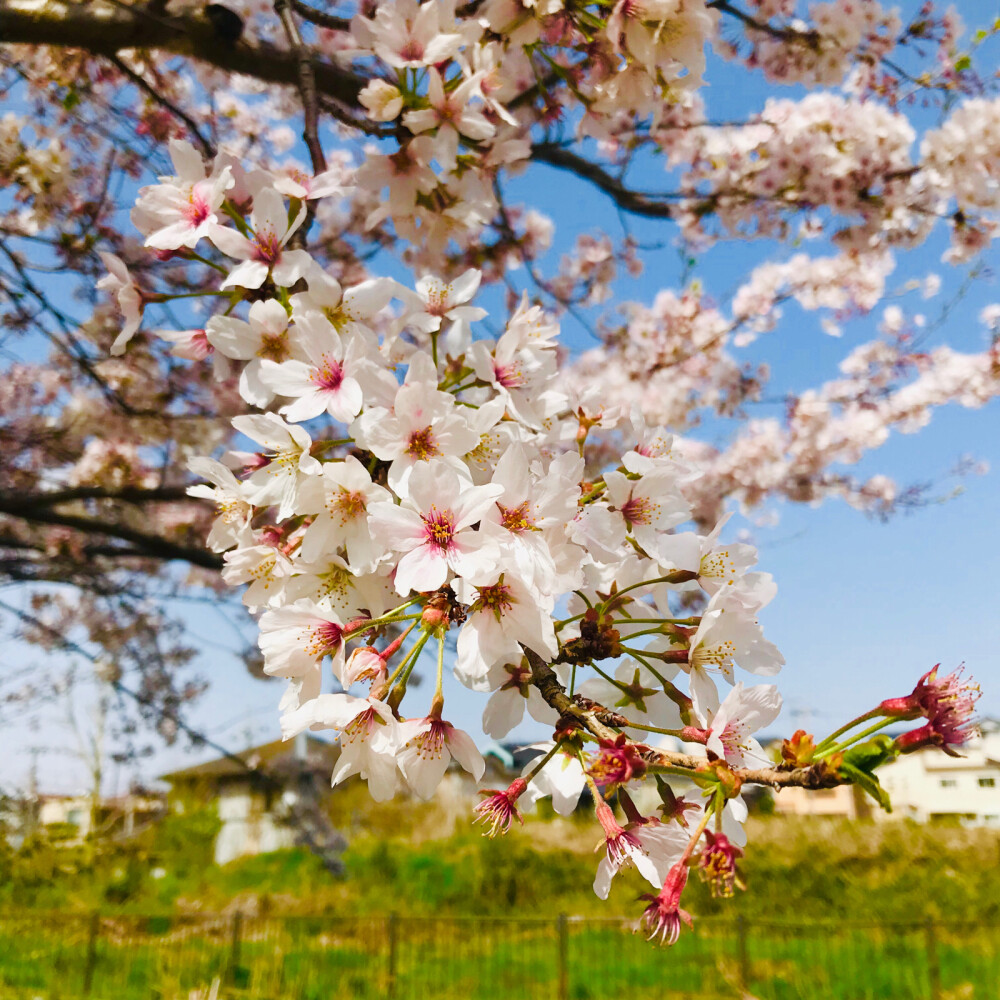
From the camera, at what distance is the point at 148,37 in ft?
6.81

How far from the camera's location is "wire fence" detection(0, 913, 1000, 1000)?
481cm

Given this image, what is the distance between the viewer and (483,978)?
518cm

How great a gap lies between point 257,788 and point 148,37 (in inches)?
168

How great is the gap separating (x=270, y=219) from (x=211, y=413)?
4.14 meters

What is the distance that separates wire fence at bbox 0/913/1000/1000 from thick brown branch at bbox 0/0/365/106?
4.54 metres

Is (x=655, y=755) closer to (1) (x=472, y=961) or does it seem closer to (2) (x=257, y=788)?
(2) (x=257, y=788)

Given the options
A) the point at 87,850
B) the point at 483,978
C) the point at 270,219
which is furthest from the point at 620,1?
the point at 87,850

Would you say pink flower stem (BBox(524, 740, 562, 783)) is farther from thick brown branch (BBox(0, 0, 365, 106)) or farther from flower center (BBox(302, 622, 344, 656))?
thick brown branch (BBox(0, 0, 365, 106))

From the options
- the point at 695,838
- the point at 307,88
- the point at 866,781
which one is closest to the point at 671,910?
the point at 695,838

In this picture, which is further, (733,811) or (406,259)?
(406,259)

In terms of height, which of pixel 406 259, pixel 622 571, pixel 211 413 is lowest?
pixel 622 571

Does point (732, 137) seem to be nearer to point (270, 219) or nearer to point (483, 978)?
point (270, 219)

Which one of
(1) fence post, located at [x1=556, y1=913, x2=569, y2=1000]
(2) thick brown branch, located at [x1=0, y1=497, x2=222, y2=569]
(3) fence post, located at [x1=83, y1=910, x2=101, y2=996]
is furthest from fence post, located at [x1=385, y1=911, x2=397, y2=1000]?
(2) thick brown branch, located at [x1=0, y1=497, x2=222, y2=569]

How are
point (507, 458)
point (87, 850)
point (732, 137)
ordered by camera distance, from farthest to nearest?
point (87, 850) → point (732, 137) → point (507, 458)
